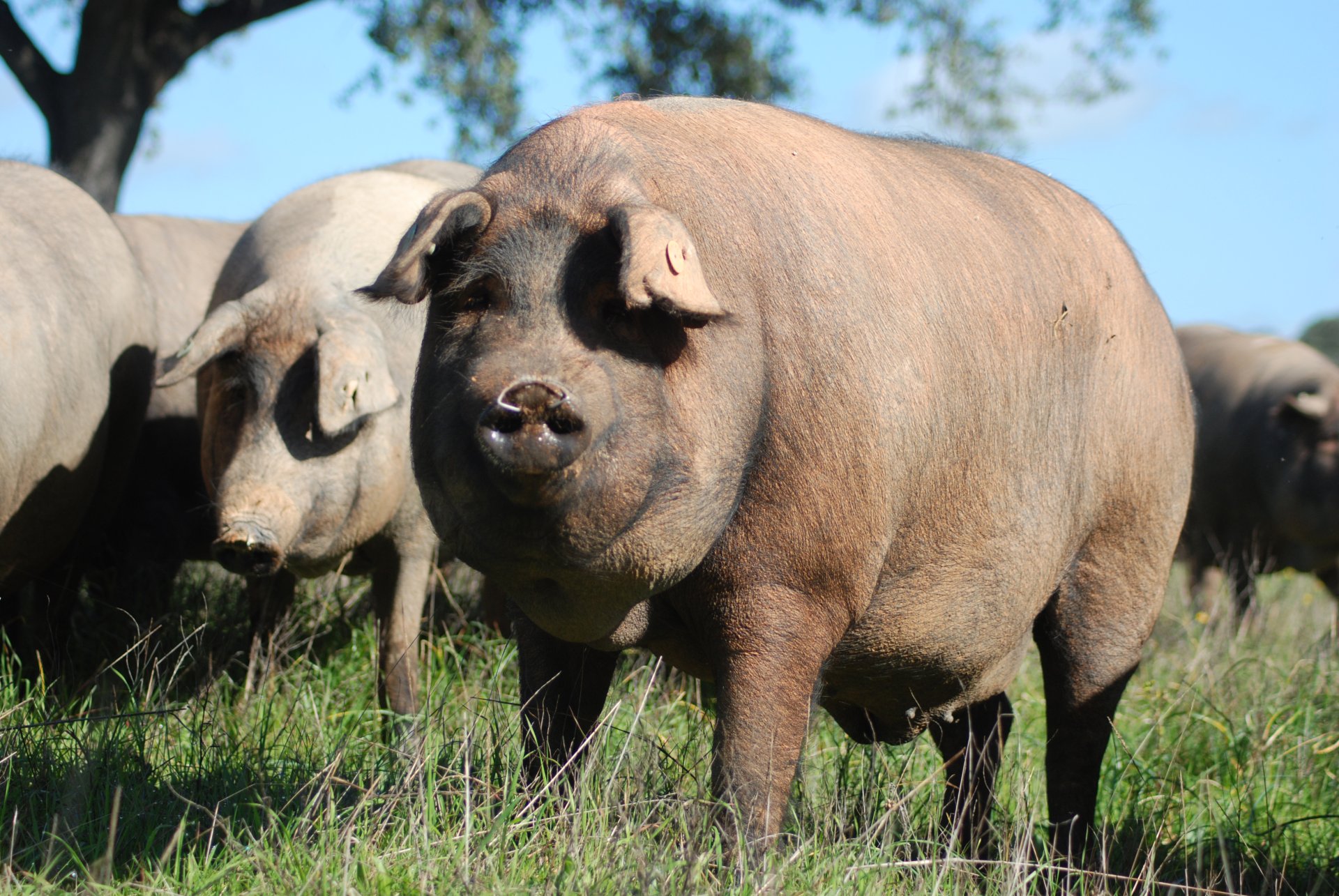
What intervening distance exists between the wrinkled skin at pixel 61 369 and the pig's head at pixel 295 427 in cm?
38

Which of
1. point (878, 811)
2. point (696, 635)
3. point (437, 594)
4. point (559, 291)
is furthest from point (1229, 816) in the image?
point (437, 594)

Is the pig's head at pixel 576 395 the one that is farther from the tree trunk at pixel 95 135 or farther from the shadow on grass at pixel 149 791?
the tree trunk at pixel 95 135

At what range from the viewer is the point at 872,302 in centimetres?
310

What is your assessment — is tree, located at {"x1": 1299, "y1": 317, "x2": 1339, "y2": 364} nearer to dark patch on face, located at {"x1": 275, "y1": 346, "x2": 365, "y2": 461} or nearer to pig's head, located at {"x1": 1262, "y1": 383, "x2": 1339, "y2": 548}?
pig's head, located at {"x1": 1262, "y1": 383, "x2": 1339, "y2": 548}

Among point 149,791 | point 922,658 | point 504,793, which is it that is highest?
point 922,658

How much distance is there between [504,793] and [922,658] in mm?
1142

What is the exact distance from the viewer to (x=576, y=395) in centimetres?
246

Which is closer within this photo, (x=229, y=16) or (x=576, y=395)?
(x=576, y=395)

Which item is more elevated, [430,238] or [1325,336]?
[430,238]

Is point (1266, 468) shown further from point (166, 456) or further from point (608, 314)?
point (608, 314)

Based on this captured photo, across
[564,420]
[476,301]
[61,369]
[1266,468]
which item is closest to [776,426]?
[564,420]

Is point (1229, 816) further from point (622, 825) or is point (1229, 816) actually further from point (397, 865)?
point (397, 865)

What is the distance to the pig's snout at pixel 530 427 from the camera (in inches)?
96.0

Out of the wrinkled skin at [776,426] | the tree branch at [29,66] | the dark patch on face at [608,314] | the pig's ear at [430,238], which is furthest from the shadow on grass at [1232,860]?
the tree branch at [29,66]
